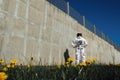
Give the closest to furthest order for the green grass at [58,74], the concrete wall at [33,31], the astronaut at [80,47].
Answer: the green grass at [58,74], the concrete wall at [33,31], the astronaut at [80,47]

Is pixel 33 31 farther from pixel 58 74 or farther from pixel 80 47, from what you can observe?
pixel 58 74

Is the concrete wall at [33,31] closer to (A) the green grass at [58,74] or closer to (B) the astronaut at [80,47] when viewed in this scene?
(B) the astronaut at [80,47]

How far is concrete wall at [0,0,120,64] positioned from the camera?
465 centimetres

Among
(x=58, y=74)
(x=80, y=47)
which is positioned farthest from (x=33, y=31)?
(x=58, y=74)

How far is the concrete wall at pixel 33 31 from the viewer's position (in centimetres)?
465

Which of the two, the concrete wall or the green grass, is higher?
the concrete wall

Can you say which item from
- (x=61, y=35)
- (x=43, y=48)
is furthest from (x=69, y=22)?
(x=43, y=48)

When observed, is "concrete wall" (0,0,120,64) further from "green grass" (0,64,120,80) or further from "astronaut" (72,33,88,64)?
"green grass" (0,64,120,80)

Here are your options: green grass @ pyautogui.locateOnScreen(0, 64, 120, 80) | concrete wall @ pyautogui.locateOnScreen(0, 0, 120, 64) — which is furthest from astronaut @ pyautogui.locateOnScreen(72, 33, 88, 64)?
green grass @ pyautogui.locateOnScreen(0, 64, 120, 80)

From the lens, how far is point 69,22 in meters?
8.82

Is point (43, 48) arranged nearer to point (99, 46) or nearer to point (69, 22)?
point (69, 22)

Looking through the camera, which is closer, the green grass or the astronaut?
the green grass

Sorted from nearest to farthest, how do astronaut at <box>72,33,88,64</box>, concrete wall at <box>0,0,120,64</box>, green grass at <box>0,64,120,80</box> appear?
green grass at <box>0,64,120,80</box>, concrete wall at <box>0,0,120,64</box>, astronaut at <box>72,33,88,64</box>

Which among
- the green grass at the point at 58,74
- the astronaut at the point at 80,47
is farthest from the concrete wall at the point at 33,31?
the green grass at the point at 58,74
